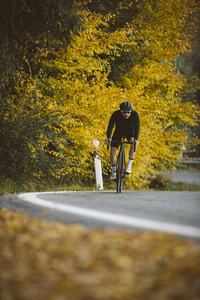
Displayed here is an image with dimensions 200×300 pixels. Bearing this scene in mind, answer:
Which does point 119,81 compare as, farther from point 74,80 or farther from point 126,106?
point 126,106

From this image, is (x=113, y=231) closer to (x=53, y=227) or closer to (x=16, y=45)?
(x=53, y=227)

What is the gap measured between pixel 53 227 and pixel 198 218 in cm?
181

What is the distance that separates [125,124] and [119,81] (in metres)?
6.28

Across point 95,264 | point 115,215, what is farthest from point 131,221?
point 95,264

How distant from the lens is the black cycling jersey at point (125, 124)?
8.82m

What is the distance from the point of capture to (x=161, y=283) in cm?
265

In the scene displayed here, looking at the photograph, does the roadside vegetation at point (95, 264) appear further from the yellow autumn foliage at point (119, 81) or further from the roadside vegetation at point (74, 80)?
the yellow autumn foliage at point (119, 81)

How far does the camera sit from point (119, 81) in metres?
14.9

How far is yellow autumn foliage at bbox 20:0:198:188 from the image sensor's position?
1129 cm

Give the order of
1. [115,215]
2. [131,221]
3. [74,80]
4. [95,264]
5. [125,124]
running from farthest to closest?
[74,80], [125,124], [115,215], [131,221], [95,264]

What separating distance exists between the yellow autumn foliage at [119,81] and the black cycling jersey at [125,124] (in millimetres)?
1894

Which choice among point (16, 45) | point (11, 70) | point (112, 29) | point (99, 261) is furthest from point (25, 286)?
point (112, 29)

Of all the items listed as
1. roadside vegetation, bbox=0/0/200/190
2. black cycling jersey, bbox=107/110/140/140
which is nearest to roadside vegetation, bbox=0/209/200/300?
black cycling jersey, bbox=107/110/140/140

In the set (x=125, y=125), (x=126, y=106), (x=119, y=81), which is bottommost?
(x=125, y=125)
